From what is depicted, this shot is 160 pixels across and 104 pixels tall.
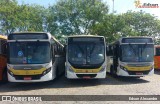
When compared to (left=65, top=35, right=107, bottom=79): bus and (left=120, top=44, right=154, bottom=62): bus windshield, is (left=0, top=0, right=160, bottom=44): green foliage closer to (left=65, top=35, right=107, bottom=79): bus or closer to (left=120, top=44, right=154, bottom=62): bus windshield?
(left=120, top=44, right=154, bottom=62): bus windshield

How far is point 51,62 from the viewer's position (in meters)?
16.8

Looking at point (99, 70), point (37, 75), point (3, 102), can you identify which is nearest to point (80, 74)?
point (99, 70)

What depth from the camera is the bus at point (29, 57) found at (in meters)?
16.3

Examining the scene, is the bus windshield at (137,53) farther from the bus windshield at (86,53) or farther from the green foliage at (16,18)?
the green foliage at (16,18)

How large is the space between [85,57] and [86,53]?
257 millimetres

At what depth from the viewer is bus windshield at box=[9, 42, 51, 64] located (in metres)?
16.5

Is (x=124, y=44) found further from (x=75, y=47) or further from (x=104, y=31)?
(x=104, y=31)

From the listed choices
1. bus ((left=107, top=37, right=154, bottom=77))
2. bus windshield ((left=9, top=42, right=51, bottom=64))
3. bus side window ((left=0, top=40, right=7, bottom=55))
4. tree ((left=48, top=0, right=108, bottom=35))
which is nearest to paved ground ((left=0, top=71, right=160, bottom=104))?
bus ((left=107, top=37, right=154, bottom=77))

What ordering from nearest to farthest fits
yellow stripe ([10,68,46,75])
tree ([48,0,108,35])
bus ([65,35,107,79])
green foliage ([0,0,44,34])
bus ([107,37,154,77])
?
→ yellow stripe ([10,68,46,75]), bus ([65,35,107,79]), bus ([107,37,154,77]), green foliage ([0,0,44,34]), tree ([48,0,108,35])

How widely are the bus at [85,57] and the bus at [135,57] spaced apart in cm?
201

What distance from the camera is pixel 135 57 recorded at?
63.3ft

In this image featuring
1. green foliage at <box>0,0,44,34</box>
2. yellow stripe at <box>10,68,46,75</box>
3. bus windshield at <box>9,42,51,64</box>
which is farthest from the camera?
green foliage at <box>0,0,44,34</box>

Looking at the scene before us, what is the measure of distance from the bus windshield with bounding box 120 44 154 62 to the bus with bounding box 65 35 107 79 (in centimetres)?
209

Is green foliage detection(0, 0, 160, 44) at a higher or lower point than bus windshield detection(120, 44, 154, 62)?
higher
